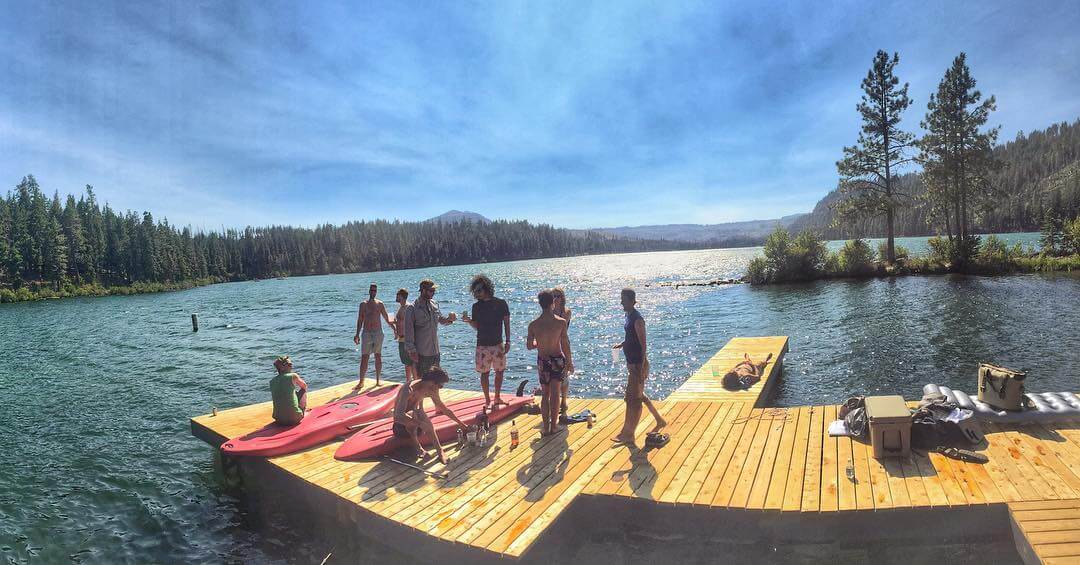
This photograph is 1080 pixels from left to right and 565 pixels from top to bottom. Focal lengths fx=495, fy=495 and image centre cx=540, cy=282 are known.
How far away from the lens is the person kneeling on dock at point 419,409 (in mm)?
7008

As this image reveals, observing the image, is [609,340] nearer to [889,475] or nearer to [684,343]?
[684,343]

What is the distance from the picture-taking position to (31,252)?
9038 cm

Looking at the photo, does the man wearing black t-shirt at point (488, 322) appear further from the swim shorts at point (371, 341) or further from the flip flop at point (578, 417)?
the swim shorts at point (371, 341)

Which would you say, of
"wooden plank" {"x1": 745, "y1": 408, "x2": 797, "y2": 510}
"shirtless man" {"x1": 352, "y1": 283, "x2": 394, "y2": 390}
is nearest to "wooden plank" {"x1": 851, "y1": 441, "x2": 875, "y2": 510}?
"wooden plank" {"x1": 745, "y1": 408, "x2": 797, "y2": 510}

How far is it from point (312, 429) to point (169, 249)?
134953 mm

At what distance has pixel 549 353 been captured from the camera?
7.55 metres

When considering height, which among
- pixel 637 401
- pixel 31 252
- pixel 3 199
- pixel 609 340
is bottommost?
pixel 609 340

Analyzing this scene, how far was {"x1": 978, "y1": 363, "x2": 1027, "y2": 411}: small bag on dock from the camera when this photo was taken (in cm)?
702

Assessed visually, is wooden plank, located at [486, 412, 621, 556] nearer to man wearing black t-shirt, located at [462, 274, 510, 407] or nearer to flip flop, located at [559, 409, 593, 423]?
flip flop, located at [559, 409, 593, 423]

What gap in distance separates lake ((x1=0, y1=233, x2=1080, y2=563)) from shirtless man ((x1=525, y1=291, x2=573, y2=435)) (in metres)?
3.75

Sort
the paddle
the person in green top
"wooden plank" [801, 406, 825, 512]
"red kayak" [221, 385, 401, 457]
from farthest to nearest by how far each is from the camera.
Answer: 1. the person in green top
2. "red kayak" [221, 385, 401, 457]
3. the paddle
4. "wooden plank" [801, 406, 825, 512]

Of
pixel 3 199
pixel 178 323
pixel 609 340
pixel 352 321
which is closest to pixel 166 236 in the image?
pixel 3 199

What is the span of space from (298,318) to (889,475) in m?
41.2

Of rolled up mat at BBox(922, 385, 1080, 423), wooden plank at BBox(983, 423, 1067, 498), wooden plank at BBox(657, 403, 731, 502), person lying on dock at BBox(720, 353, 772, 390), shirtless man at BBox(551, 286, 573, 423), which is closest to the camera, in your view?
wooden plank at BBox(983, 423, 1067, 498)
